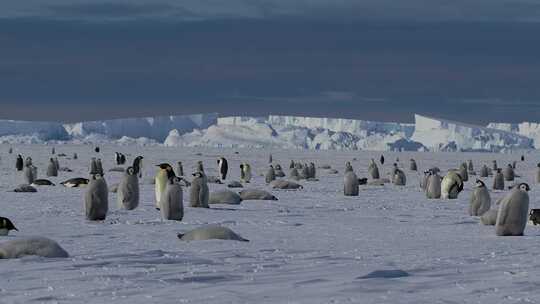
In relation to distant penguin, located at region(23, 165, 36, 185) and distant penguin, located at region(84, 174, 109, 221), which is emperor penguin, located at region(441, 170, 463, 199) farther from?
distant penguin, located at region(23, 165, 36, 185)

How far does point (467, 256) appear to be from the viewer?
32.7 feet

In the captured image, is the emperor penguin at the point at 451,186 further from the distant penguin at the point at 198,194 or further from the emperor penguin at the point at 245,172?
the emperor penguin at the point at 245,172

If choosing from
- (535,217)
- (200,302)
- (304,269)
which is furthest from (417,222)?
(200,302)

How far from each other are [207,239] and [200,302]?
4.11m

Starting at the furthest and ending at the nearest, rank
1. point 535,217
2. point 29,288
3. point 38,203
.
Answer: point 38,203, point 535,217, point 29,288

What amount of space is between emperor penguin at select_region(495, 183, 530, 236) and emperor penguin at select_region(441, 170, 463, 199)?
10518mm

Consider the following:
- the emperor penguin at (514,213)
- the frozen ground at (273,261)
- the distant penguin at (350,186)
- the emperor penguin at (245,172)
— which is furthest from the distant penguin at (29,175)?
the emperor penguin at (514,213)

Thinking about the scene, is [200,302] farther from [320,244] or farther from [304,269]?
[320,244]

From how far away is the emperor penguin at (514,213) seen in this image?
1245 centimetres

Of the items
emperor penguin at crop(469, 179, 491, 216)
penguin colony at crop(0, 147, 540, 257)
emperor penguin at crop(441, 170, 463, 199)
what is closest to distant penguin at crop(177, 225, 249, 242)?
penguin colony at crop(0, 147, 540, 257)

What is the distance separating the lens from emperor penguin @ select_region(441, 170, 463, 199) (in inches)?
908

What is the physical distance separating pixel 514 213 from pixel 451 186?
34.9ft

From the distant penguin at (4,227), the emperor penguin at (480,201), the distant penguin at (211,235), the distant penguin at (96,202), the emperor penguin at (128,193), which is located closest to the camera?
the distant penguin at (211,235)

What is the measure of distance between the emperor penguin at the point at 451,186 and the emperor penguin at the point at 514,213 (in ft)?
34.5
